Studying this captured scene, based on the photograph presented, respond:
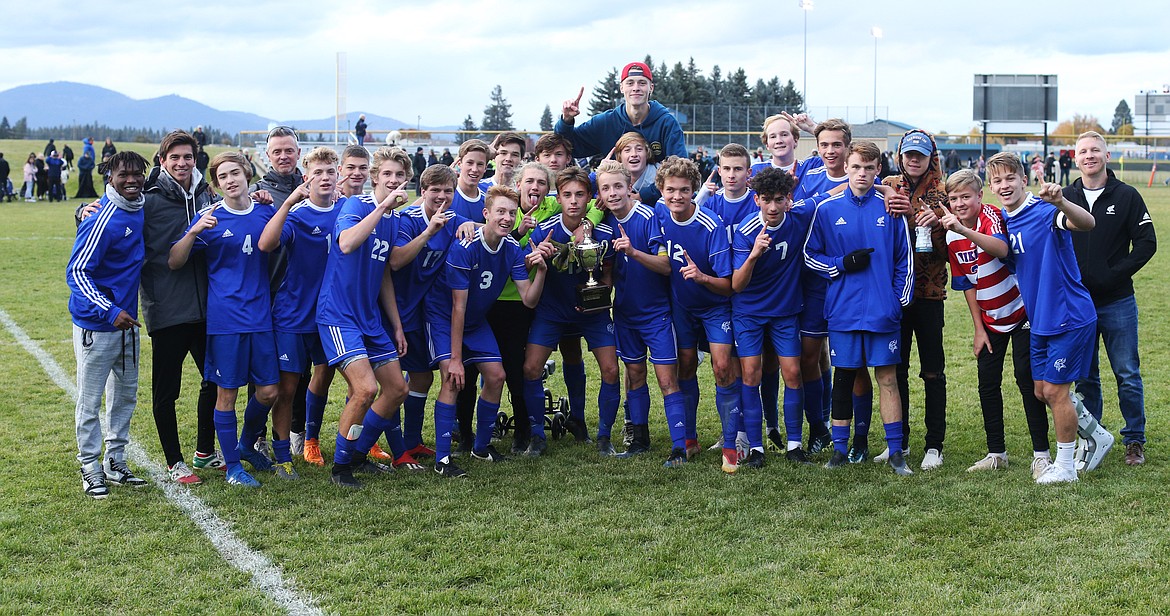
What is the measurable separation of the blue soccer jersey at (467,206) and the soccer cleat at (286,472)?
1.86 metres

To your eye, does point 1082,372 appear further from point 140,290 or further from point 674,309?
point 140,290

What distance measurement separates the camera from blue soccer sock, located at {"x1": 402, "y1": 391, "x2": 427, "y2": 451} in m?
6.32

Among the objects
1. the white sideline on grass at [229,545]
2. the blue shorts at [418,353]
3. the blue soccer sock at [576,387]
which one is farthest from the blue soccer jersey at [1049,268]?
the white sideline on grass at [229,545]

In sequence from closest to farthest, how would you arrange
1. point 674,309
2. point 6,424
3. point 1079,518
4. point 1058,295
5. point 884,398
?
1. point 1079,518
2. point 1058,295
3. point 884,398
4. point 674,309
5. point 6,424

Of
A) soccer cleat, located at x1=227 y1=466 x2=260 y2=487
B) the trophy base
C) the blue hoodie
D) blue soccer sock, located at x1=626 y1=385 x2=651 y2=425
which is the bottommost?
soccer cleat, located at x1=227 y1=466 x2=260 y2=487

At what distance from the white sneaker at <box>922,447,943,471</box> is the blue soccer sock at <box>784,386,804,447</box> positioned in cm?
74

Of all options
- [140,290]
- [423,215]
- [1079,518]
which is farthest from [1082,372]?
[140,290]

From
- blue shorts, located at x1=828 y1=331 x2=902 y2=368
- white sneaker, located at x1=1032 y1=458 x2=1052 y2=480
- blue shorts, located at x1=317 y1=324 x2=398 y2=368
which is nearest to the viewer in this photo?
blue shorts, located at x1=317 y1=324 x2=398 y2=368

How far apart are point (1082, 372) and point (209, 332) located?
484 centimetres

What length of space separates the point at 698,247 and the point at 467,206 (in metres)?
1.49

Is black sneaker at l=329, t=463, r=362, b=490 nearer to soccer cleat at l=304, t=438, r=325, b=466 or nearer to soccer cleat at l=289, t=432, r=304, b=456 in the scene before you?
soccer cleat at l=304, t=438, r=325, b=466

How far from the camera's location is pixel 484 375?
20.5ft

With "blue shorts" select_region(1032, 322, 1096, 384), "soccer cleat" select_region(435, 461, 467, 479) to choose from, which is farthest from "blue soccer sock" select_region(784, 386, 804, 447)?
"soccer cleat" select_region(435, 461, 467, 479)

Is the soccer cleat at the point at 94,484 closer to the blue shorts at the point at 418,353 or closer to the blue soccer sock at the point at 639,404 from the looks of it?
the blue shorts at the point at 418,353
